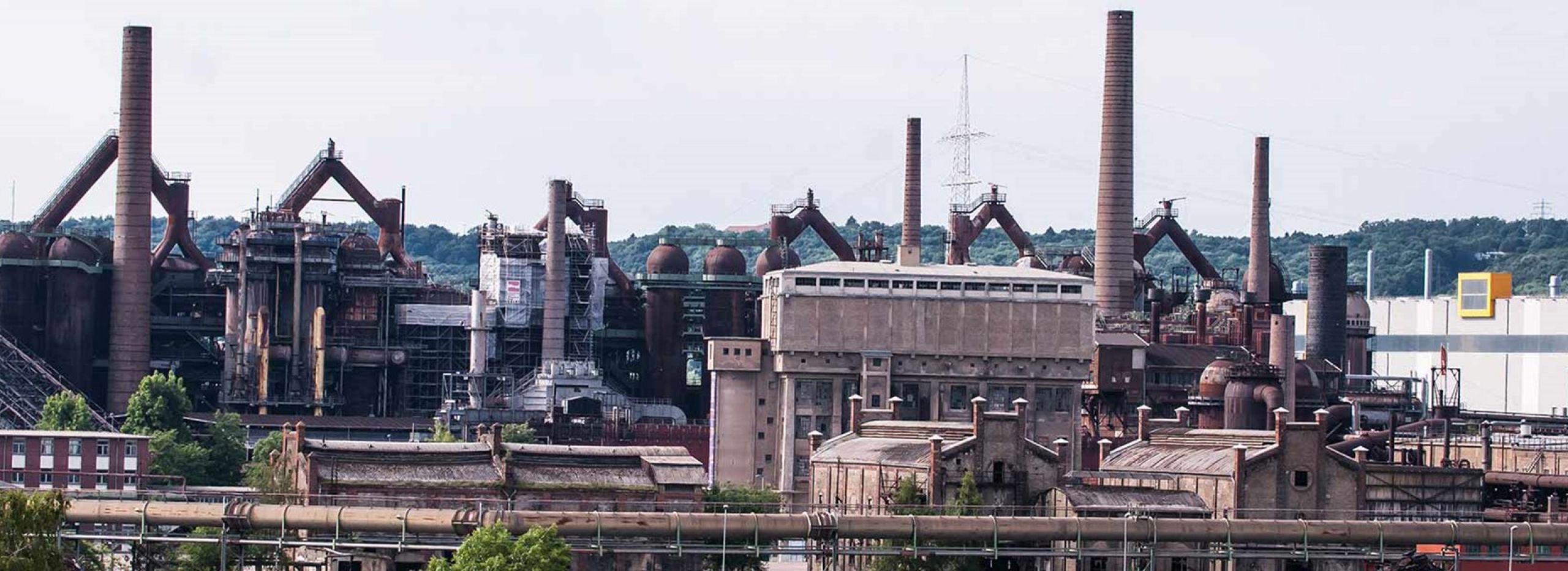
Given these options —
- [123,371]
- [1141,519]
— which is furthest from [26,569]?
[123,371]

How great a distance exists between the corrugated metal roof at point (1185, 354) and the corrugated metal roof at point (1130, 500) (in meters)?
60.0

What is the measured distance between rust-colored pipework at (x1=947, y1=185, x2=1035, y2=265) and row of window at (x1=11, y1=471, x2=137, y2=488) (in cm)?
6769

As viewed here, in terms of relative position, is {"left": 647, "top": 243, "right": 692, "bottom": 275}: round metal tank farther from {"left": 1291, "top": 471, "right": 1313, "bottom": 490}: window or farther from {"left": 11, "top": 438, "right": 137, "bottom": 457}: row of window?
{"left": 1291, "top": 471, "right": 1313, "bottom": 490}: window

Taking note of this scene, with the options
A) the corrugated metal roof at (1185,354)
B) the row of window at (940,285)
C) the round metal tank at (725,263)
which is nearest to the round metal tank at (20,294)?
the round metal tank at (725,263)

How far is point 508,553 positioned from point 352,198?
4485 inches

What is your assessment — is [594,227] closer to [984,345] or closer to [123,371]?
[123,371]

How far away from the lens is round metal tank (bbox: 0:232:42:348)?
168 meters

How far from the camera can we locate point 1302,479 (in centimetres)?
9638

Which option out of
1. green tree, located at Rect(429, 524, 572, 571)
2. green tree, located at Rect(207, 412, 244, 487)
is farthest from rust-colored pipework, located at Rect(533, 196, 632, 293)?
green tree, located at Rect(429, 524, 572, 571)

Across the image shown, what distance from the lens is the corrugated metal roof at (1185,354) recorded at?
157 meters

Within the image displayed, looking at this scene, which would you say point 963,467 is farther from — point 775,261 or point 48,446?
point 775,261

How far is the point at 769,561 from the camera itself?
119312 mm

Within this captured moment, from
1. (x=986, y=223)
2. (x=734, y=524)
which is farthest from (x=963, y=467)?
(x=986, y=223)

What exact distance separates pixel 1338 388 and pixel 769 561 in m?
57.2
